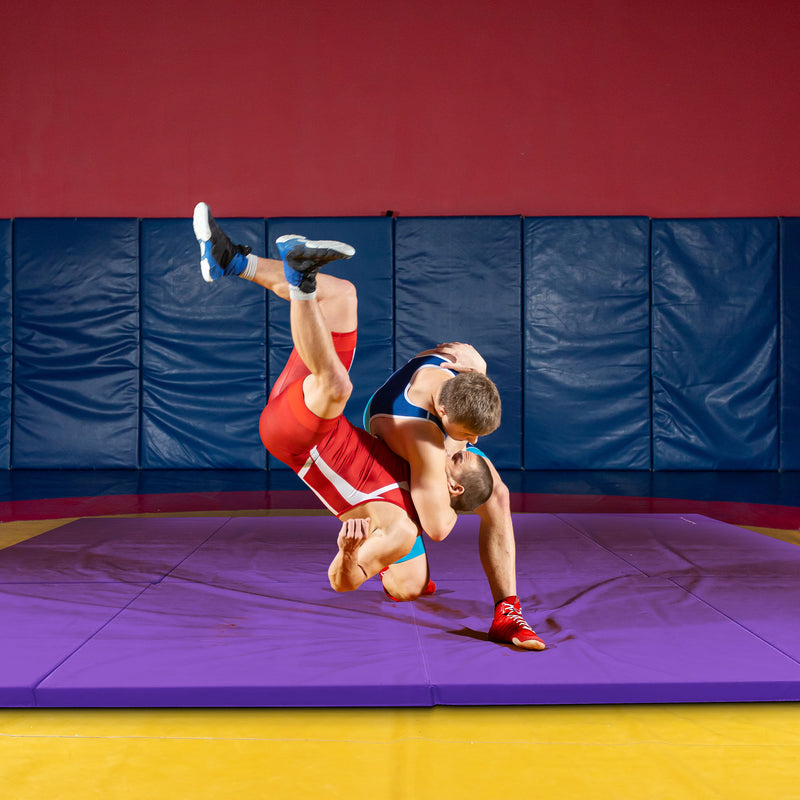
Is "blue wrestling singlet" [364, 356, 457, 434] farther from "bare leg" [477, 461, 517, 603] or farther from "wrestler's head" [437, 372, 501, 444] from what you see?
Answer: "bare leg" [477, 461, 517, 603]

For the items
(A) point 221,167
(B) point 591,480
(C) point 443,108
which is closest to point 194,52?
(A) point 221,167

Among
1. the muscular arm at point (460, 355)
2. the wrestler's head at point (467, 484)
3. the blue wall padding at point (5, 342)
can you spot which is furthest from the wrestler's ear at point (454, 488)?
the blue wall padding at point (5, 342)

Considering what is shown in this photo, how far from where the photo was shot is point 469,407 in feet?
8.30

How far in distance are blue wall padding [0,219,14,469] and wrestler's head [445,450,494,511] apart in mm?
6014

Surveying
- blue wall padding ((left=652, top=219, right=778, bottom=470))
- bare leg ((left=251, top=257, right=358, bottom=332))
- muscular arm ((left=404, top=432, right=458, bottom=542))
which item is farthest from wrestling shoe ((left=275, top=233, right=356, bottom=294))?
blue wall padding ((left=652, top=219, right=778, bottom=470))

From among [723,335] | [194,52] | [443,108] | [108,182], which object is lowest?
[723,335]

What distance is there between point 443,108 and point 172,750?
692 centimetres

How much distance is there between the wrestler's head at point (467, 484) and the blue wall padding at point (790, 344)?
18.6ft

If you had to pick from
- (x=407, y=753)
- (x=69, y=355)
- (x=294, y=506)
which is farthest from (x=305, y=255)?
(x=69, y=355)

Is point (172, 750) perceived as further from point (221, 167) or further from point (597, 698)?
point (221, 167)

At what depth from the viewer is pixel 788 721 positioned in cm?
202

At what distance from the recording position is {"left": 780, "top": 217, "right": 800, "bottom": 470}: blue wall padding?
736cm

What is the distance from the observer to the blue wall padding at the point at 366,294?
287 inches

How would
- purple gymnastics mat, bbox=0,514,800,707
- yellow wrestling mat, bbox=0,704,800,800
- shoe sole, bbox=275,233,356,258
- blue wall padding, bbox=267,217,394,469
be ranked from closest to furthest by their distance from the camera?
1. yellow wrestling mat, bbox=0,704,800,800
2. purple gymnastics mat, bbox=0,514,800,707
3. shoe sole, bbox=275,233,356,258
4. blue wall padding, bbox=267,217,394,469
